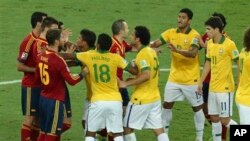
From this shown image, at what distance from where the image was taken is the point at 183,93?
657 inches

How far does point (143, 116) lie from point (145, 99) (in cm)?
30

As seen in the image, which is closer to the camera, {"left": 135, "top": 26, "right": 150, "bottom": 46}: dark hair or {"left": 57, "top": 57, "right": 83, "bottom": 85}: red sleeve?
{"left": 57, "top": 57, "right": 83, "bottom": 85}: red sleeve

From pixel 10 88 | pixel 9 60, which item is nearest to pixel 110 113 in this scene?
pixel 10 88

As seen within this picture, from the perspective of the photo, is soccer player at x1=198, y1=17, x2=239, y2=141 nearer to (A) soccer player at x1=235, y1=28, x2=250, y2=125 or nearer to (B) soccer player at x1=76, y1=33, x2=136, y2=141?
(A) soccer player at x1=235, y1=28, x2=250, y2=125

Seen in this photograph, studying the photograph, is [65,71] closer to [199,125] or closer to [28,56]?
[28,56]

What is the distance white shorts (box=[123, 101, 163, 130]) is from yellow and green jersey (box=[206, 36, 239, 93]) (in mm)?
1327

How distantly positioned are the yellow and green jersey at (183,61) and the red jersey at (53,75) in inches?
108

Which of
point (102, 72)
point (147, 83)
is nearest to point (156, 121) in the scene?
point (147, 83)

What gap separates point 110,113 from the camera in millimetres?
14703

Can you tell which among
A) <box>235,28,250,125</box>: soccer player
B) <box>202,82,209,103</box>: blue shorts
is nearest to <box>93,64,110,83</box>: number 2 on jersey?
<box>235,28,250,125</box>: soccer player

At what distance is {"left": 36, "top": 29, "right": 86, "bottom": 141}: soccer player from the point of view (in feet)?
47.0

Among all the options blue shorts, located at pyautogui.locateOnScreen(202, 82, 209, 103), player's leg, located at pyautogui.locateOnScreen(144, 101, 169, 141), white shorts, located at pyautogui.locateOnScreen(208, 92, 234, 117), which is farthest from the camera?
blue shorts, located at pyautogui.locateOnScreen(202, 82, 209, 103)

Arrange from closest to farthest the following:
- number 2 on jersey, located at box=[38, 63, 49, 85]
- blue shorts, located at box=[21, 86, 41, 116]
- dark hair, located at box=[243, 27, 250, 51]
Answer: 1. dark hair, located at box=[243, 27, 250, 51]
2. number 2 on jersey, located at box=[38, 63, 49, 85]
3. blue shorts, located at box=[21, 86, 41, 116]

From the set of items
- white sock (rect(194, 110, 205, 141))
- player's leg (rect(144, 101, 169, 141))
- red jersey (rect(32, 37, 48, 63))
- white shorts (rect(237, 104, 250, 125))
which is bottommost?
white sock (rect(194, 110, 205, 141))
